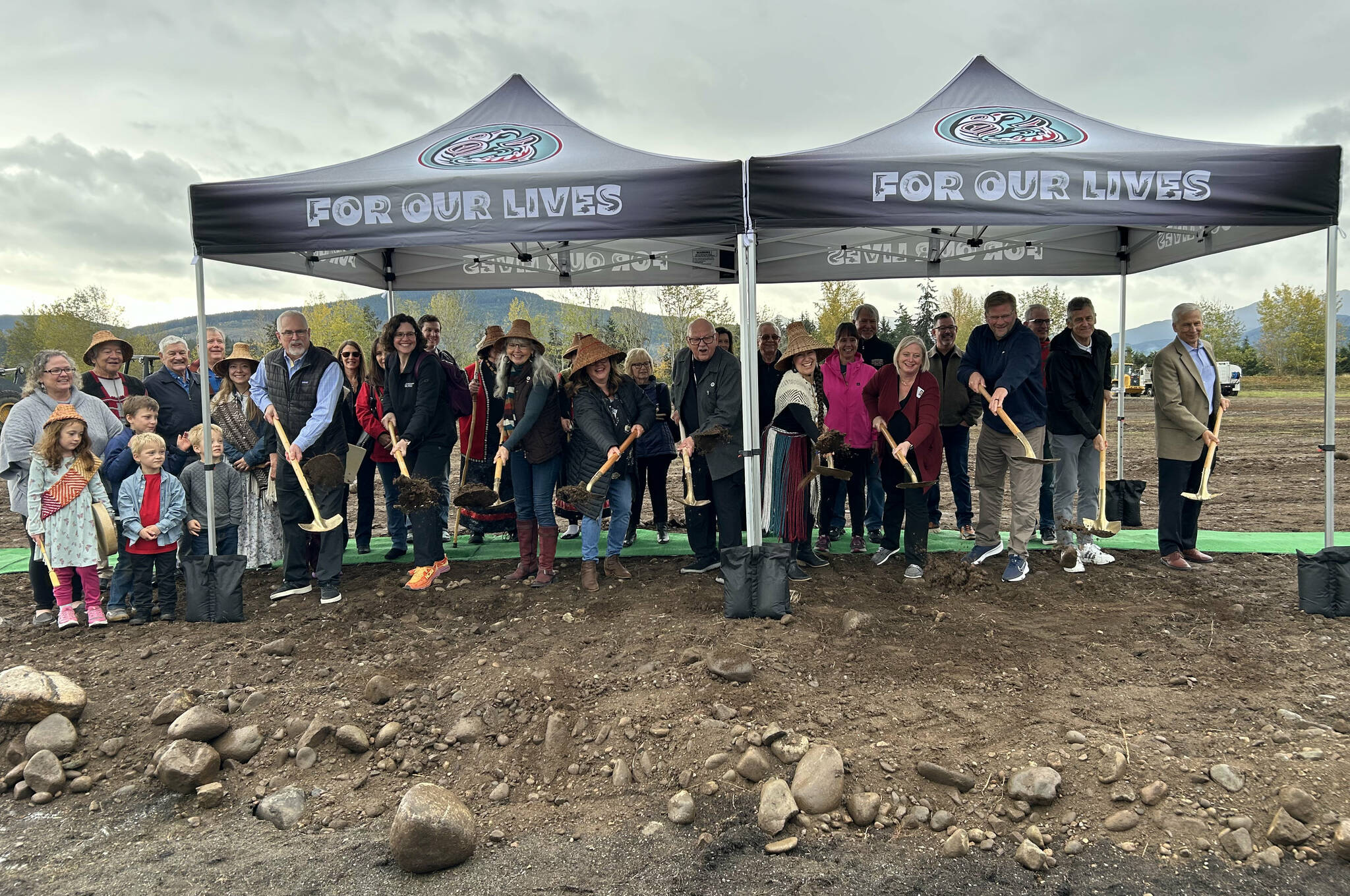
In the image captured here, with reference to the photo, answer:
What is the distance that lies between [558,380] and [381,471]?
1.91 metres

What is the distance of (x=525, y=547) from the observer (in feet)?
18.8

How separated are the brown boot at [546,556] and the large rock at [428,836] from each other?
2811 millimetres

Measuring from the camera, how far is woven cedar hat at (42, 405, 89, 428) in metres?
4.71

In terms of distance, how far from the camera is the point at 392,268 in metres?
7.91

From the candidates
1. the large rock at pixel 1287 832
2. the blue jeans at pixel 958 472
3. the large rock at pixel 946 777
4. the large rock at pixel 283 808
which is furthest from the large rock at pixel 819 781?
the blue jeans at pixel 958 472

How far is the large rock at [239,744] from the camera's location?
3.46 m

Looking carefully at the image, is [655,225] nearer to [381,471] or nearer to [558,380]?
[558,380]

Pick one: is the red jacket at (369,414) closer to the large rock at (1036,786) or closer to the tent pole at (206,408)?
the tent pole at (206,408)

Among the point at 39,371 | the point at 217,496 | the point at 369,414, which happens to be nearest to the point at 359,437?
the point at 369,414

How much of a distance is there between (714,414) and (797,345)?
0.80 metres

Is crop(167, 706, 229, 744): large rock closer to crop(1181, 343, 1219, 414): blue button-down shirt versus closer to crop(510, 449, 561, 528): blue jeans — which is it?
crop(510, 449, 561, 528): blue jeans

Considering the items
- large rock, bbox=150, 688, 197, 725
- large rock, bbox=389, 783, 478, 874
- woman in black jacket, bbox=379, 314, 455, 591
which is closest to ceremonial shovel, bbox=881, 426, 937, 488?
woman in black jacket, bbox=379, 314, 455, 591

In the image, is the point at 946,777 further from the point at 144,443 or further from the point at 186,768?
the point at 144,443

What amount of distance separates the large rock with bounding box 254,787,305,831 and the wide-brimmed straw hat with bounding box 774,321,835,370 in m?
3.95
